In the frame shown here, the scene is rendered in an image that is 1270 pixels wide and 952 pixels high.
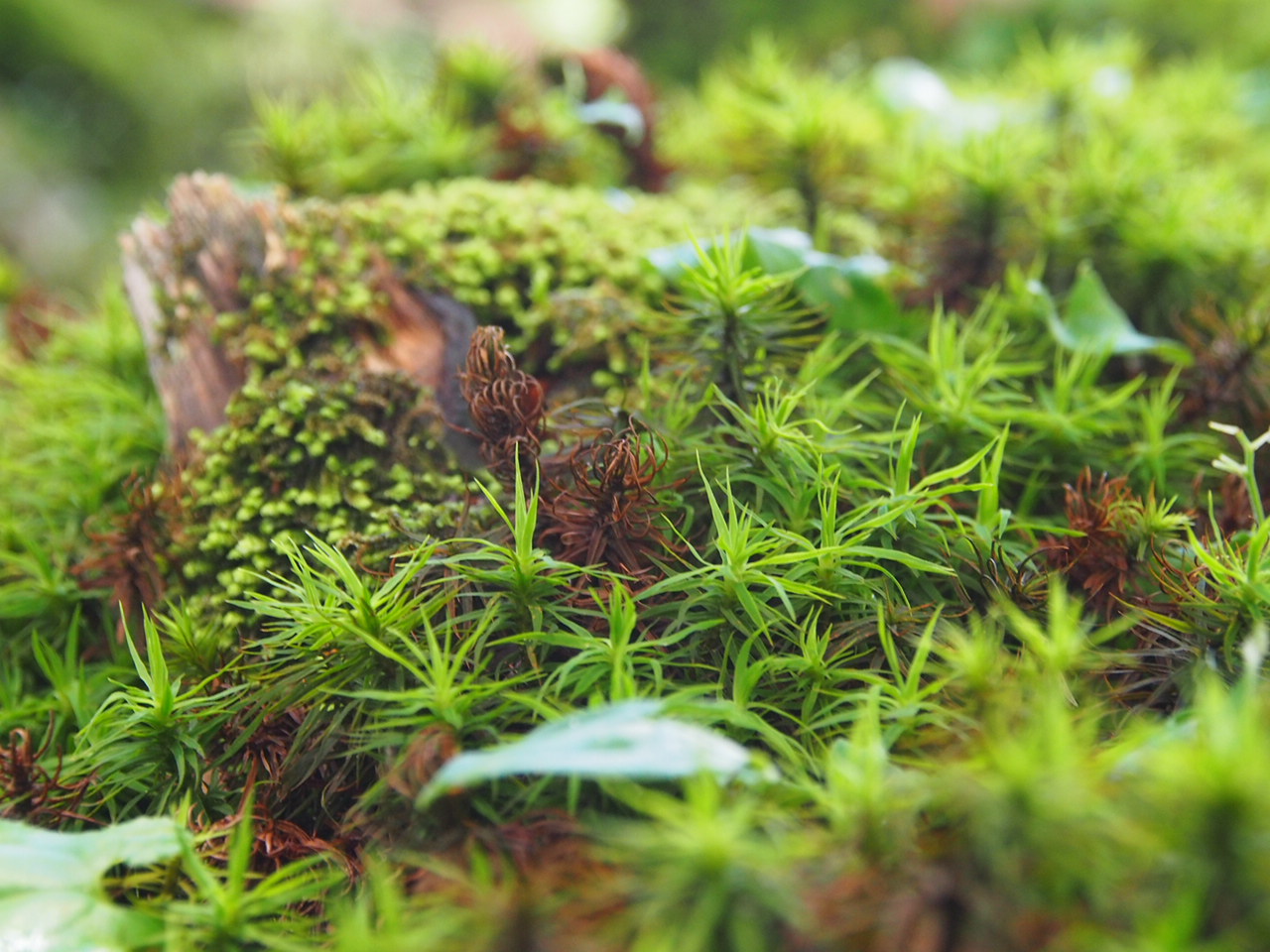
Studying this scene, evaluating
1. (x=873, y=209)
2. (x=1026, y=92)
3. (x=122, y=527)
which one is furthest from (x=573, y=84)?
(x=122, y=527)

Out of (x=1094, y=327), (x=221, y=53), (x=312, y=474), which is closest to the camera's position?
(x=312, y=474)

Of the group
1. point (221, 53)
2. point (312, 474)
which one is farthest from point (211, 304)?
point (221, 53)

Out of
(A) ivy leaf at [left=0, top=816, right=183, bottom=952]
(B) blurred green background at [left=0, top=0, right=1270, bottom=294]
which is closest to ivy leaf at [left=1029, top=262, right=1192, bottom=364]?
(A) ivy leaf at [left=0, top=816, right=183, bottom=952]

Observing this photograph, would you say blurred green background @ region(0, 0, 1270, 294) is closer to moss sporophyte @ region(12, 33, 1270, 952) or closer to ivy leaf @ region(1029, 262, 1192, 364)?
moss sporophyte @ region(12, 33, 1270, 952)

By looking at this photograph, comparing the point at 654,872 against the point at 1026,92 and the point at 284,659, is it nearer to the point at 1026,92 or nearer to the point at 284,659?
the point at 284,659

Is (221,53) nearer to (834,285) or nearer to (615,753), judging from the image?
(834,285)

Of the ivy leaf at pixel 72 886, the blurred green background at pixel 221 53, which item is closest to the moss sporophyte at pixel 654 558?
the ivy leaf at pixel 72 886
